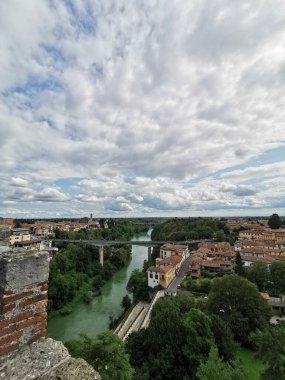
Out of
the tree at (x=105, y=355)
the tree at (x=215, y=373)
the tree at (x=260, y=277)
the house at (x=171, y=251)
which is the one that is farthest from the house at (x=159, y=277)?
the tree at (x=105, y=355)

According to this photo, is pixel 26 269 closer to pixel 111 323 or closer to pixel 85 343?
pixel 85 343

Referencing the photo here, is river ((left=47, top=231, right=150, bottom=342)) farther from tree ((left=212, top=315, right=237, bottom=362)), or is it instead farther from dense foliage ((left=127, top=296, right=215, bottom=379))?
tree ((left=212, top=315, right=237, bottom=362))

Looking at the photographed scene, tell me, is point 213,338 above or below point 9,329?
below

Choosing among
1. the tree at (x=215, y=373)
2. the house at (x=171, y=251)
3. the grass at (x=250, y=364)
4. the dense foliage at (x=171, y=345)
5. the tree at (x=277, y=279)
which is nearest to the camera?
the tree at (x=215, y=373)

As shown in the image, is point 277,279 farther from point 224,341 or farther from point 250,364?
point 224,341

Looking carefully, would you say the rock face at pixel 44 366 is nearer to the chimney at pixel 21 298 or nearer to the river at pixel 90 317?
the chimney at pixel 21 298

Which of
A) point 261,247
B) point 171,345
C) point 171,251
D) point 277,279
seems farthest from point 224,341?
point 261,247

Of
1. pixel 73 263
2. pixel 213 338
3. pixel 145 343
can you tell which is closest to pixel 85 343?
pixel 145 343
